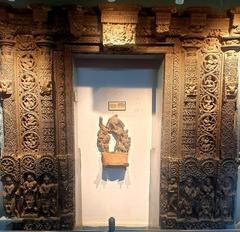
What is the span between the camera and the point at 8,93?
90.8 inches

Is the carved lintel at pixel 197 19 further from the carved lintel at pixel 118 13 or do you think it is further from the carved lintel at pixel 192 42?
the carved lintel at pixel 118 13

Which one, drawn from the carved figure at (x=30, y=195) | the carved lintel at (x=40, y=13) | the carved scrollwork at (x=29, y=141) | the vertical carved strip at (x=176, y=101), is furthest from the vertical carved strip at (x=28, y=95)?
the vertical carved strip at (x=176, y=101)

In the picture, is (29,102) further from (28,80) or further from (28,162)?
(28,162)

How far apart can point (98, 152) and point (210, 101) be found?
1.15m

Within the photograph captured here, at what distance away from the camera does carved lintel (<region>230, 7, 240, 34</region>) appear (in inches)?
87.2

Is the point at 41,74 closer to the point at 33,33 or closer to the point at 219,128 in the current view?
the point at 33,33

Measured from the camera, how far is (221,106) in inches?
94.0

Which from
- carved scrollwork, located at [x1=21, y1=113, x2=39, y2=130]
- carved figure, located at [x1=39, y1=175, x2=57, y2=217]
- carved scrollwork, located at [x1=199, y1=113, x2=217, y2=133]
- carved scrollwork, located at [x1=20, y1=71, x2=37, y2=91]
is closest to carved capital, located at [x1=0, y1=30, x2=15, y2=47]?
carved scrollwork, located at [x1=20, y1=71, x2=37, y2=91]

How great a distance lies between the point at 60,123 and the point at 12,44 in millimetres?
754

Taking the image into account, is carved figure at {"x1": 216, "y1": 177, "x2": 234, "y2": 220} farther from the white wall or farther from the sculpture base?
the sculpture base

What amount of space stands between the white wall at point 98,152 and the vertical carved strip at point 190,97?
15.2 inches

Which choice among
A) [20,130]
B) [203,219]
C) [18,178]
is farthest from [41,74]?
[203,219]

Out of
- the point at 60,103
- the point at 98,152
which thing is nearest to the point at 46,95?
the point at 60,103

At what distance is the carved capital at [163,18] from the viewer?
2207 mm
